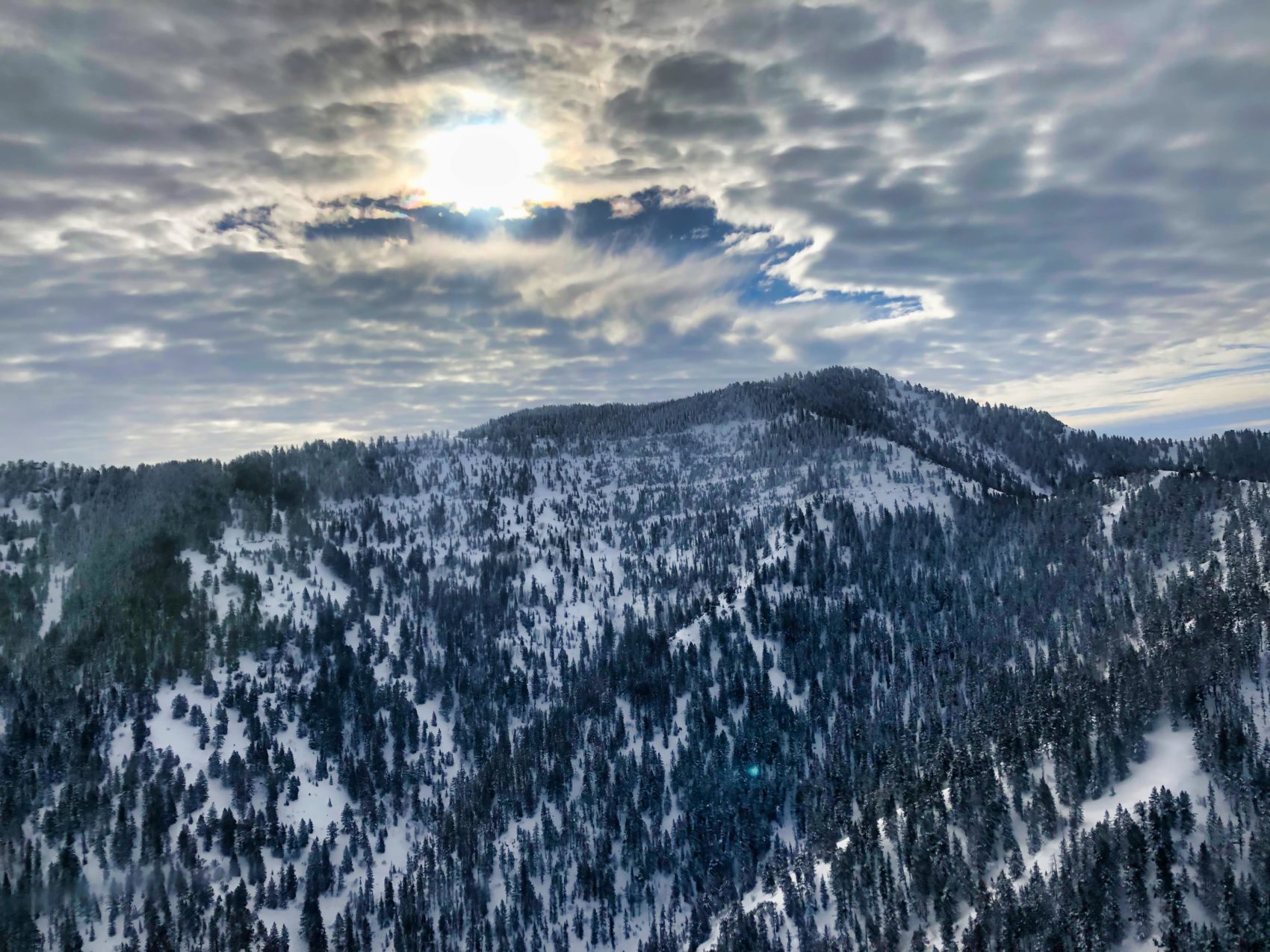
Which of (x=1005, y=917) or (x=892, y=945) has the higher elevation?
(x=1005, y=917)

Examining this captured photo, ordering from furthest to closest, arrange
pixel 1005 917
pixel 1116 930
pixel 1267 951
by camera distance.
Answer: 1. pixel 1005 917
2. pixel 1116 930
3. pixel 1267 951

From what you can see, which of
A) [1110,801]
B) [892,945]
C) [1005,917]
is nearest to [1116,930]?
[1005,917]

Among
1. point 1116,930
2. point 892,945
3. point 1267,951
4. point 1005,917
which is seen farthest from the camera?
point 892,945

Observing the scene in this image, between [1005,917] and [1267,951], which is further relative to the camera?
[1005,917]

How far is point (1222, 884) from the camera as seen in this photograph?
16525 cm

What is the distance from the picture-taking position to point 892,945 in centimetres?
19888

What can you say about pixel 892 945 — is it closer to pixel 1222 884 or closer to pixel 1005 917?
pixel 1005 917

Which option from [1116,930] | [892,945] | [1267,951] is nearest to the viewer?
[1267,951]

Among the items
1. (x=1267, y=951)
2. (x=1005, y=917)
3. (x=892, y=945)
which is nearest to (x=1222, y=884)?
(x=1267, y=951)

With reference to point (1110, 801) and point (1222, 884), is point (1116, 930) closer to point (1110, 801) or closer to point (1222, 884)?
point (1222, 884)

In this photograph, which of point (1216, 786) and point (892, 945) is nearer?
point (1216, 786)

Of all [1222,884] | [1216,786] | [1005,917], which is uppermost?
[1216,786]

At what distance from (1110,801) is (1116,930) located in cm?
3762

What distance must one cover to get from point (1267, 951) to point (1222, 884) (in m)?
13.1
